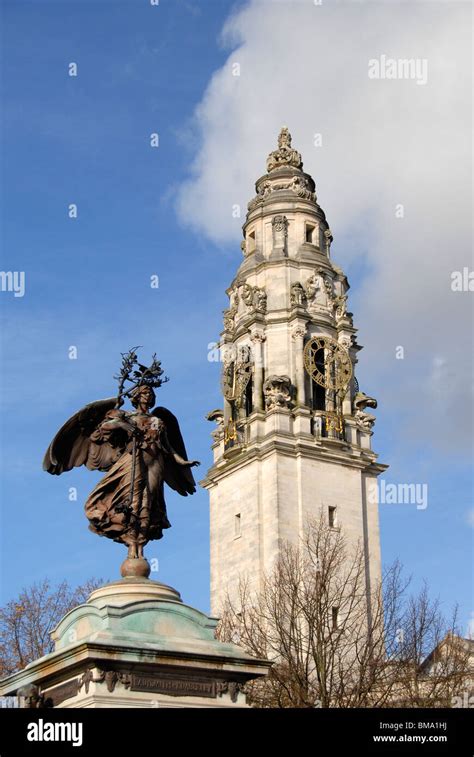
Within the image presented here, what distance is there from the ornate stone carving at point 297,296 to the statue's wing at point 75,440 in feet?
180

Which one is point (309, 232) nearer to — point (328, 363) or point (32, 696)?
point (328, 363)

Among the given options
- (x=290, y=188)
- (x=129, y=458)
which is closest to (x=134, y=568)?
(x=129, y=458)

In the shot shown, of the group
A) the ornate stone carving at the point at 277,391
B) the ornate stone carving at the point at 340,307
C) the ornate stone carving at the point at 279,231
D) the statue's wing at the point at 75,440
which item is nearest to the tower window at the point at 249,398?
the ornate stone carving at the point at 277,391

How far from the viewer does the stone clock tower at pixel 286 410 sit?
6781 centimetres

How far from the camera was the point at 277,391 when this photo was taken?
68.8m

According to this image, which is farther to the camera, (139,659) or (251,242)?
(251,242)

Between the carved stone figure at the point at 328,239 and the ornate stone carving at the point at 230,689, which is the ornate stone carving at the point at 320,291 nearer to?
the carved stone figure at the point at 328,239

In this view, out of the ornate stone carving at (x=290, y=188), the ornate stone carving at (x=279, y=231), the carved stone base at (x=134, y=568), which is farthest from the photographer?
the ornate stone carving at (x=290, y=188)

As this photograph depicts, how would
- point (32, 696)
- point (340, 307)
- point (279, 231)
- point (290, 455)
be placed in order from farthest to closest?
1. point (279, 231)
2. point (340, 307)
3. point (290, 455)
4. point (32, 696)

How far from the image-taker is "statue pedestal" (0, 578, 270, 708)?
575 inches

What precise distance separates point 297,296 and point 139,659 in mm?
58180

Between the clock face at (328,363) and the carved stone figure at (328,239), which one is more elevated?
the carved stone figure at (328,239)

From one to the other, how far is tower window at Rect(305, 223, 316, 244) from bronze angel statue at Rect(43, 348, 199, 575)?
59527 millimetres
